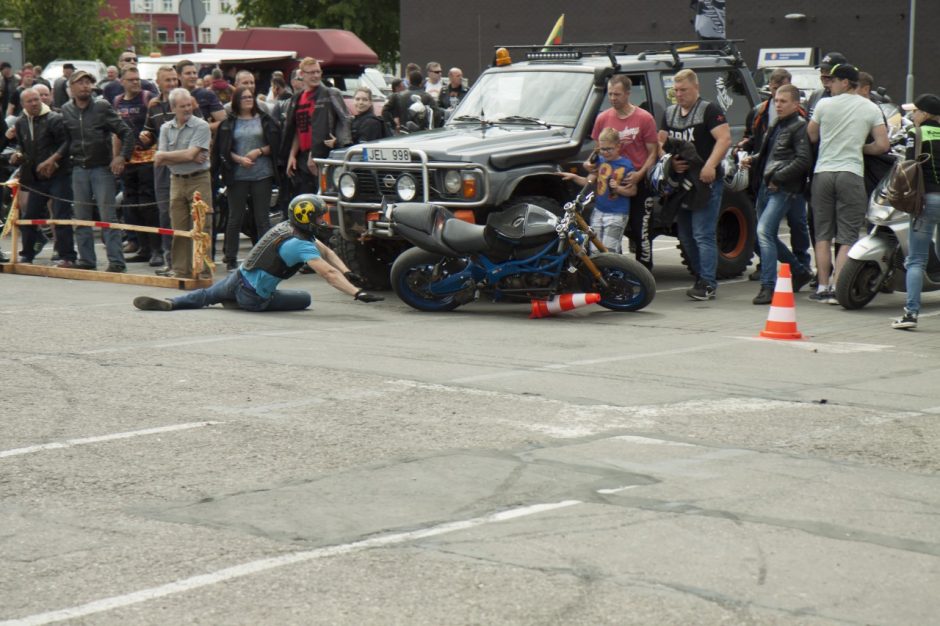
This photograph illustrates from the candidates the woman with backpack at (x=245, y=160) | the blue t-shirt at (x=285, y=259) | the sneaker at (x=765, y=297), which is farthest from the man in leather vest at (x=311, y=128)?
the sneaker at (x=765, y=297)

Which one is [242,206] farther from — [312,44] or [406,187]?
[312,44]

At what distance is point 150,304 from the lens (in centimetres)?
1291

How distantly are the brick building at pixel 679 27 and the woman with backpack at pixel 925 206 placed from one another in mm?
26403

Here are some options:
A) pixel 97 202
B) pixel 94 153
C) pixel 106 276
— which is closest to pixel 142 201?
pixel 97 202

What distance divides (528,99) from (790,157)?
2.83 meters

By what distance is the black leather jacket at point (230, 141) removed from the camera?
16.3m

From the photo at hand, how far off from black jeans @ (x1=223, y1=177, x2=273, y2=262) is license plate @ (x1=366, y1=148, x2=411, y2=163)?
292cm

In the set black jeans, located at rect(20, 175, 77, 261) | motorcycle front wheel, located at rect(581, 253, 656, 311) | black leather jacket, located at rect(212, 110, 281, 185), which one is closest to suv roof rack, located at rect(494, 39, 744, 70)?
black leather jacket, located at rect(212, 110, 281, 185)

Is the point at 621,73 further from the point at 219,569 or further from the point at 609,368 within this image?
the point at 219,569

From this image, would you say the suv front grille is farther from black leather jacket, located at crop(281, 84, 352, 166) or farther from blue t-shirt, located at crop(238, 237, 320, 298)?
black leather jacket, located at crop(281, 84, 352, 166)

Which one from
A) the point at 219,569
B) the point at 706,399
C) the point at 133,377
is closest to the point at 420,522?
the point at 219,569

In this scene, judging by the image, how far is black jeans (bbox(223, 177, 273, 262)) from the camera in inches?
649

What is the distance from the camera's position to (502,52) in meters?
15.4

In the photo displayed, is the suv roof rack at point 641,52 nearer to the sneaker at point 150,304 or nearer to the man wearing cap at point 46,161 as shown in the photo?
the sneaker at point 150,304
